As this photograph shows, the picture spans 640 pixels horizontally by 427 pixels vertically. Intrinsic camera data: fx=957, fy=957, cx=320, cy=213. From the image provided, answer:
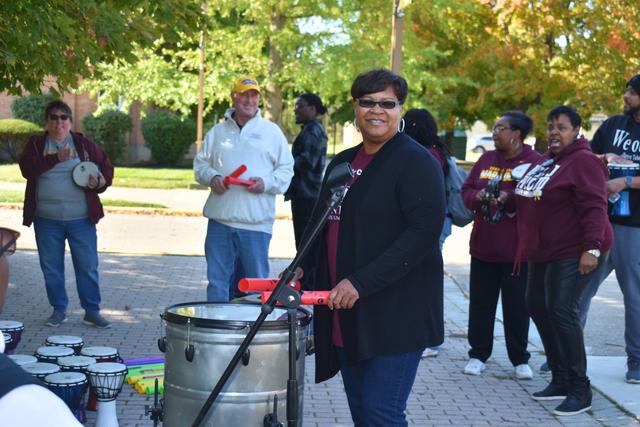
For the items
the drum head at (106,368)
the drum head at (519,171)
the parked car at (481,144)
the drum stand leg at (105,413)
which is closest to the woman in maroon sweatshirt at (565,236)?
the drum head at (519,171)

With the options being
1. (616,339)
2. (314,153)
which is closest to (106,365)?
(314,153)

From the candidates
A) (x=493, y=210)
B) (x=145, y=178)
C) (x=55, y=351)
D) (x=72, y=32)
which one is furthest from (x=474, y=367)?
(x=145, y=178)

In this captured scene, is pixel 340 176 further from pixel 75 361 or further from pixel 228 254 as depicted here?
pixel 228 254

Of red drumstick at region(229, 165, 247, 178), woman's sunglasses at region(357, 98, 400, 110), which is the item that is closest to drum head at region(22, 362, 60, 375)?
red drumstick at region(229, 165, 247, 178)

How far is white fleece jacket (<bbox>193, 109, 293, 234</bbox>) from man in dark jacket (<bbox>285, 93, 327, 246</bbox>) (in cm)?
180

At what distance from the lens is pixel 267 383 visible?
4191 millimetres

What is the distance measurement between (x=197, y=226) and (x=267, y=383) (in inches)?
524

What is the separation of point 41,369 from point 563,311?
3.38 meters

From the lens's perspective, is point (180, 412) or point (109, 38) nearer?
point (180, 412)

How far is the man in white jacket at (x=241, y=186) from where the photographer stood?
757cm

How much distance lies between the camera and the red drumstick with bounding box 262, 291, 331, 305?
3786mm

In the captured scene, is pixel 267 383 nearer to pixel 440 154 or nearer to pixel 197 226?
pixel 440 154

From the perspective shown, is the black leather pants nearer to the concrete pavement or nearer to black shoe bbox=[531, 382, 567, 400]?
black shoe bbox=[531, 382, 567, 400]

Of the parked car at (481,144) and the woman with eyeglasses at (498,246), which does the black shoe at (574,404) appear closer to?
the woman with eyeglasses at (498,246)
